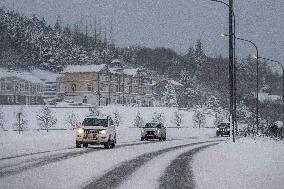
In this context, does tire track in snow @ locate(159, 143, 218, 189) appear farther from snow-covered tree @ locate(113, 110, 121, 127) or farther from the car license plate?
snow-covered tree @ locate(113, 110, 121, 127)

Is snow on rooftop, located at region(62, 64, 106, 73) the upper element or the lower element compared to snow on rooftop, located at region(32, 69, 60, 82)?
lower

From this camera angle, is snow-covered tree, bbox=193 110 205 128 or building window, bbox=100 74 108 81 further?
building window, bbox=100 74 108 81

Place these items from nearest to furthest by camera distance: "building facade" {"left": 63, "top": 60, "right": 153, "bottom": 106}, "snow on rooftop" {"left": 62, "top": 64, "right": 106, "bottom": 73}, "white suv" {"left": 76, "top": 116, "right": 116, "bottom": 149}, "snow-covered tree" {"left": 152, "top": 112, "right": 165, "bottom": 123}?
"white suv" {"left": 76, "top": 116, "right": 116, "bottom": 149}
"snow-covered tree" {"left": 152, "top": 112, "right": 165, "bottom": 123}
"building facade" {"left": 63, "top": 60, "right": 153, "bottom": 106}
"snow on rooftop" {"left": 62, "top": 64, "right": 106, "bottom": 73}

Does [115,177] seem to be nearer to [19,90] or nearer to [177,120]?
[177,120]

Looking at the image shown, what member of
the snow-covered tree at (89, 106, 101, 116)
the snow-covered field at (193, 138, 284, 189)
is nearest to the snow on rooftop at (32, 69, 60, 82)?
the snow-covered tree at (89, 106, 101, 116)

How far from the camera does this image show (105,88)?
409 ft

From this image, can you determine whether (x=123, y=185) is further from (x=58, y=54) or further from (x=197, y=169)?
(x=58, y=54)

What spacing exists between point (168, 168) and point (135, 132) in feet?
120

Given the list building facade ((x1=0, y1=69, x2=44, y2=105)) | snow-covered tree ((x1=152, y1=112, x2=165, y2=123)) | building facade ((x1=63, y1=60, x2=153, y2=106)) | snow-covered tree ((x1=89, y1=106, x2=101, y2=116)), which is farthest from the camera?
building facade ((x1=63, y1=60, x2=153, y2=106))

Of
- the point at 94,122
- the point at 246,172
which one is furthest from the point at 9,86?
the point at 246,172

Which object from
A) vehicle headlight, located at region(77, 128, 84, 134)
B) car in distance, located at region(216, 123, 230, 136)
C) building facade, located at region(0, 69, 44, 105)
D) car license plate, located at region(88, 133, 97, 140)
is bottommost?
car in distance, located at region(216, 123, 230, 136)

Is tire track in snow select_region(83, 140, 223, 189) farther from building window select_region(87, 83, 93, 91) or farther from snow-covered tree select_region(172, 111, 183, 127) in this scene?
building window select_region(87, 83, 93, 91)

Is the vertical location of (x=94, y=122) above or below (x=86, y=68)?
below


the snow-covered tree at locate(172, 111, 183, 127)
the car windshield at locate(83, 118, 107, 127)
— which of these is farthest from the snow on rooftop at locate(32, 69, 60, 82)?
the car windshield at locate(83, 118, 107, 127)
